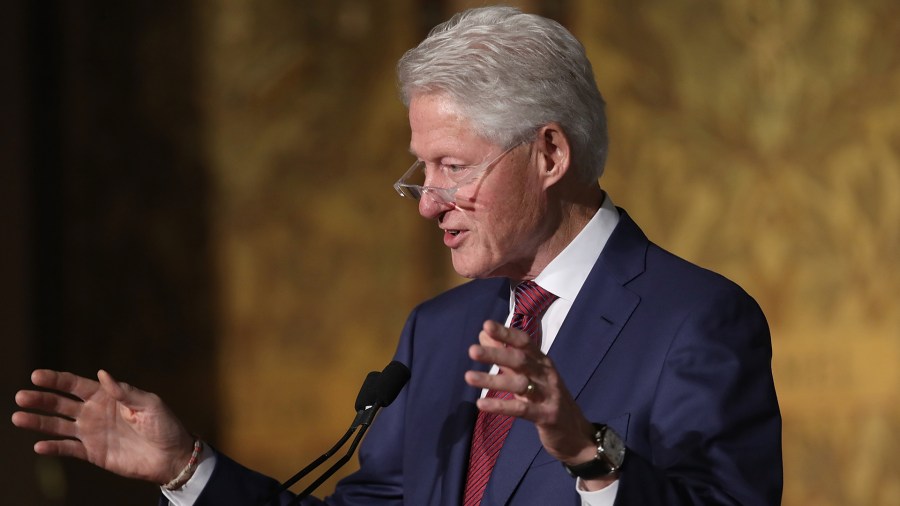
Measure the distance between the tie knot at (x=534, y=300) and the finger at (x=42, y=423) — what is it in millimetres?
738

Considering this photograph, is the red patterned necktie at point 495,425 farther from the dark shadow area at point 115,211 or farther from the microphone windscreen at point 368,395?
the dark shadow area at point 115,211

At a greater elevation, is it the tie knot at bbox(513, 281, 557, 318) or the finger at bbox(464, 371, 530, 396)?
the finger at bbox(464, 371, 530, 396)

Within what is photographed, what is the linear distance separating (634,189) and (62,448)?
230 cm

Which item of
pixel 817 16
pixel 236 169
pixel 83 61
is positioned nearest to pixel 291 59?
pixel 236 169

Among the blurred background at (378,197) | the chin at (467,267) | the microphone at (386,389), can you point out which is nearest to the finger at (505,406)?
the microphone at (386,389)

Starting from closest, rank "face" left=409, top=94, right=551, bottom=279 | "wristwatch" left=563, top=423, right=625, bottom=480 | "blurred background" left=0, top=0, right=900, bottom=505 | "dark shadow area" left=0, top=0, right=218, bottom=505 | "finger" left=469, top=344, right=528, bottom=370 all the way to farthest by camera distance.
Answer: "finger" left=469, top=344, right=528, bottom=370 < "wristwatch" left=563, top=423, right=625, bottom=480 < "face" left=409, top=94, right=551, bottom=279 < "dark shadow area" left=0, top=0, right=218, bottom=505 < "blurred background" left=0, top=0, right=900, bottom=505


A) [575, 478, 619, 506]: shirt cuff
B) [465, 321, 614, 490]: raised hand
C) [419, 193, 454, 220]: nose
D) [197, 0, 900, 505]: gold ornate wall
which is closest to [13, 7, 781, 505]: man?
[419, 193, 454, 220]: nose

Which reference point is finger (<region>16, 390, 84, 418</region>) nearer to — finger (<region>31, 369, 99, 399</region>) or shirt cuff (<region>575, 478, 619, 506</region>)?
finger (<region>31, 369, 99, 399</region>)

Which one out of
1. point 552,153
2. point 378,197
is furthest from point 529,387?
point 378,197

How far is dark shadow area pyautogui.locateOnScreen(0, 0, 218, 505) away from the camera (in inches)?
140

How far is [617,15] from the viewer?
376 centimetres

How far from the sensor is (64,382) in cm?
180

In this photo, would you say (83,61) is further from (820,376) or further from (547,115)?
(820,376)

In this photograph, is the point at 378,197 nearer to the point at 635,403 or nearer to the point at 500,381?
the point at 635,403
